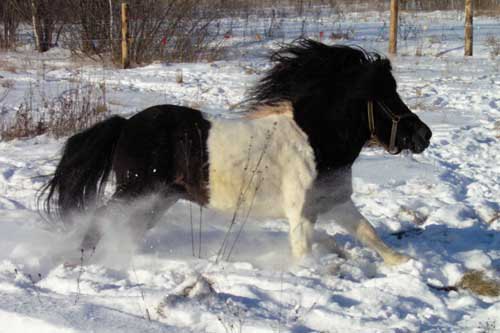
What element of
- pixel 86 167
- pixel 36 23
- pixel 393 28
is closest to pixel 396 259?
pixel 86 167

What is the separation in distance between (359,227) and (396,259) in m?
0.35

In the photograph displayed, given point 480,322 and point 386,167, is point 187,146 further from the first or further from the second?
point 386,167

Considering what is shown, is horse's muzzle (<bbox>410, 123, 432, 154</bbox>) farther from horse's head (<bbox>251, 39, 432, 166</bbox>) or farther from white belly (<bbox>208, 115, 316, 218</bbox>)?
white belly (<bbox>208, 115, 316, 218</bbox>)

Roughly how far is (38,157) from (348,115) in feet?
12.7

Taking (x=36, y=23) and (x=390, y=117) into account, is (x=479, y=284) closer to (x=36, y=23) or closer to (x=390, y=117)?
(x=390, y=117)

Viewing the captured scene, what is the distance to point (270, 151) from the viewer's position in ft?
13.1

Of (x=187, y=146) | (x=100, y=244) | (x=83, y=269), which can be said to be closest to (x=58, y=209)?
(x=100, y=244)

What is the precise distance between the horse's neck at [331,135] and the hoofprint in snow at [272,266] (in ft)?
1.89

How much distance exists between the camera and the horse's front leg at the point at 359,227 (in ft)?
13.4

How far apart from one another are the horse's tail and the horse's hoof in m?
1.88

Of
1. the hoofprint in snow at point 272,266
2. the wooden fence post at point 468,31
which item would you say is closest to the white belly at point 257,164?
the hoofprint in snow at point 272,266

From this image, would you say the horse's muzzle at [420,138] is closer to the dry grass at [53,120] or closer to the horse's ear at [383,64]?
the horse's ear at [383,64]

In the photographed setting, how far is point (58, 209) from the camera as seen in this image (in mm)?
4320

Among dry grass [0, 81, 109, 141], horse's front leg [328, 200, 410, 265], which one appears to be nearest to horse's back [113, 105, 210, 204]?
horse's front leg [328, 200, 410, 265]
